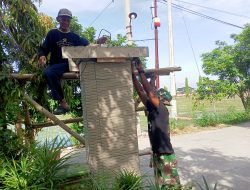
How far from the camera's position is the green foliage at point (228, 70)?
14461mm

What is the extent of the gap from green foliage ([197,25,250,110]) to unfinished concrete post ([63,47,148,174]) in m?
11.4

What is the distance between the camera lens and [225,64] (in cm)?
1461

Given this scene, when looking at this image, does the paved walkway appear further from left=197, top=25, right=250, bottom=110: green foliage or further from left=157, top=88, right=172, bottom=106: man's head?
left=197, top=25, right=250, bottom=110: green foliage

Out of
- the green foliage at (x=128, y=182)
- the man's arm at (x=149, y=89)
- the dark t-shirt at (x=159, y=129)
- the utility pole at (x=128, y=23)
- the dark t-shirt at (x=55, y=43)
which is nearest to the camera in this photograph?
the green foliage at (x=128, y=182)

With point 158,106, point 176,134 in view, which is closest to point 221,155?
point 176,134

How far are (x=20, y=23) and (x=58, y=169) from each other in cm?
254

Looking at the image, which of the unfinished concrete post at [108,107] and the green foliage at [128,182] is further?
the unfinished concrete post at [108,107]

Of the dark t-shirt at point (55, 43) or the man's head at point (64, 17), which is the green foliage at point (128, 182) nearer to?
the dark t-shirt at point (55, 43)

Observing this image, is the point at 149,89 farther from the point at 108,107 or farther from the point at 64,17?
the point at 64,17

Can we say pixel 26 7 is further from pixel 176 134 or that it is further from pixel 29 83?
pixel 176 134

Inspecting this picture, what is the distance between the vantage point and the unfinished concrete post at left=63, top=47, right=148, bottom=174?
3.34 metres

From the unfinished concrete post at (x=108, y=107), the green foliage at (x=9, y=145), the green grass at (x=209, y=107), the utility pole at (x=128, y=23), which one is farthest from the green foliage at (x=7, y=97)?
the green grass at (x=209, y=107)

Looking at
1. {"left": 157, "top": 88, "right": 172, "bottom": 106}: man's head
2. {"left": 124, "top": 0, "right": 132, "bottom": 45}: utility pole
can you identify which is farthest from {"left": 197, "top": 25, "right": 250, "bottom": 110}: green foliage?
{"left": 157, "top": 88, "right": 172, "bottom": 106}: man's head

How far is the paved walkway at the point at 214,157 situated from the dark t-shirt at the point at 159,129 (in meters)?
0.39
